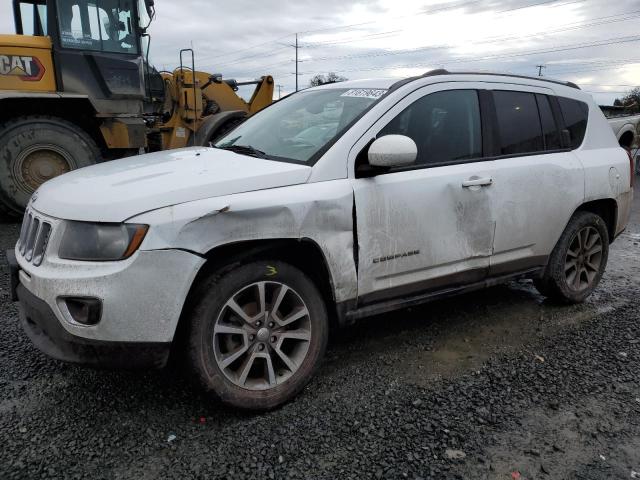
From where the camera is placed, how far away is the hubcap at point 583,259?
4155mm

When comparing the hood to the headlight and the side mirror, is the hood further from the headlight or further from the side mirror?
the side mirror

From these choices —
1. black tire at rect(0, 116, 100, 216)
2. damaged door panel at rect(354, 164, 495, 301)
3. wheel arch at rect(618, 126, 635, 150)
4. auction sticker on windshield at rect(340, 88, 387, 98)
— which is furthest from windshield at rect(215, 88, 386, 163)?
wheel arch at rect(618, 126, 635, 150)

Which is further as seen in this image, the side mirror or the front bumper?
the side mirror

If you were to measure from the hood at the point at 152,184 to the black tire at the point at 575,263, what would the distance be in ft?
7.81

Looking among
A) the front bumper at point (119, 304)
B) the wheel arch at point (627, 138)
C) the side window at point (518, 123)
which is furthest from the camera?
the wheel arch at point (627, 138)

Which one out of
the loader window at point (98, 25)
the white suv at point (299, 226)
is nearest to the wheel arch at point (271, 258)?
the white suv at point (299, 226)

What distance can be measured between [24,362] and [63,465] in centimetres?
116

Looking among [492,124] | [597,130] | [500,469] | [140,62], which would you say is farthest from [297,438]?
[140,62]

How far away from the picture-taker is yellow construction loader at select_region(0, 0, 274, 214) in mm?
6641

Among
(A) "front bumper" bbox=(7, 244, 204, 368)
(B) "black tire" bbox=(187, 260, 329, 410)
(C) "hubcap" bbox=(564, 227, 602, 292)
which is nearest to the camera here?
(A) "front bumper" bbox=(7, 244, 204, 368)

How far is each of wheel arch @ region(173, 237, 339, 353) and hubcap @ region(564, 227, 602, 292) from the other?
7.46 feet

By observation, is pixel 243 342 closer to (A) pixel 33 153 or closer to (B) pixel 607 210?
(B) pixel 607 210

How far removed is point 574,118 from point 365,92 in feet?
6.32

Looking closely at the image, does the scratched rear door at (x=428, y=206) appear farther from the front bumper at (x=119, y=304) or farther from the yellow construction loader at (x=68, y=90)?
the yellow construction loader at (x=68, y=90)
